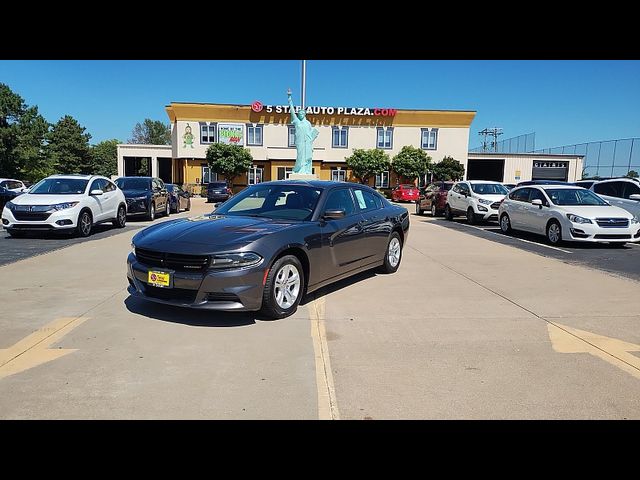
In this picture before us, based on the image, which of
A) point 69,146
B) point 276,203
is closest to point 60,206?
point 276,203

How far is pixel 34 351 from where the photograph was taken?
14.4ft

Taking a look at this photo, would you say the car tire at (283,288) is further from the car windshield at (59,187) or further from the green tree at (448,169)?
the green tree at (448,169)

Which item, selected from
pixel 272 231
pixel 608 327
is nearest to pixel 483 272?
pixel 608 327

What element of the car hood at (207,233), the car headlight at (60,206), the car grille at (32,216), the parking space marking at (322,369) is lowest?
the parking space marking at (322,369)

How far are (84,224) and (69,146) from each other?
67164 millimetres

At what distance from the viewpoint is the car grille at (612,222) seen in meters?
11.4

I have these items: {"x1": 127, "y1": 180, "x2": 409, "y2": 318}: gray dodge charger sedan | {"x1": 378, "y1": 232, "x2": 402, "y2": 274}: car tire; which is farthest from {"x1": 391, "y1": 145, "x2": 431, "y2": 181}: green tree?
{"x1": 127, "y1": 180, "x2": 409, "y2": 318}: gray dodge charger sedan

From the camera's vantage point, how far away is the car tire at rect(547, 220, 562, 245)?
39.1 ft

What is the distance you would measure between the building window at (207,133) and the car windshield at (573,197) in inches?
1542

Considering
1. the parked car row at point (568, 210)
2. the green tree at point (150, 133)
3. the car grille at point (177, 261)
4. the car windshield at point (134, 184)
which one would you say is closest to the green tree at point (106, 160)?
the green tree at point (150, 133)
